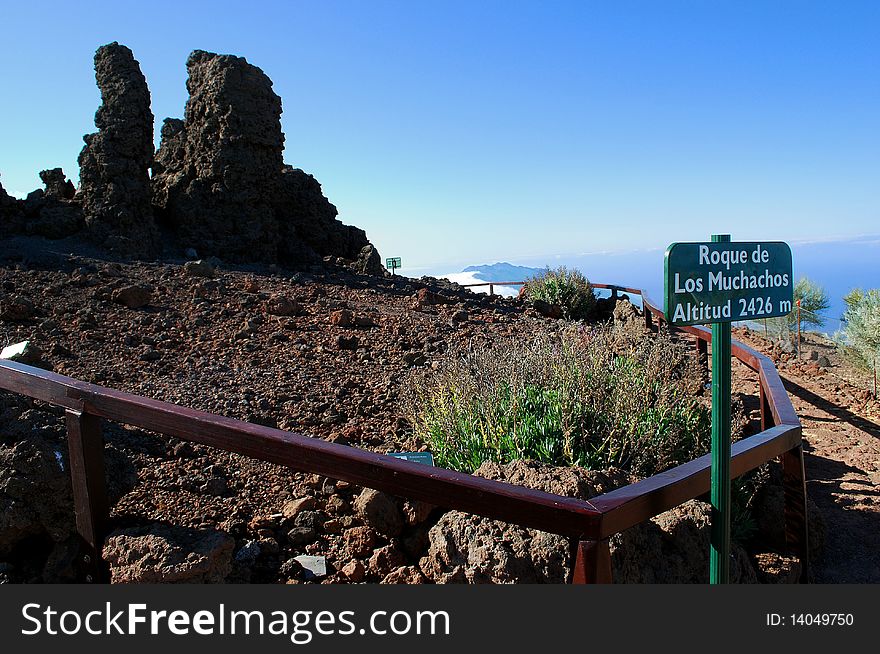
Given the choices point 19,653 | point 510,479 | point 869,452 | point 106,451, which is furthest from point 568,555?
point 869,452

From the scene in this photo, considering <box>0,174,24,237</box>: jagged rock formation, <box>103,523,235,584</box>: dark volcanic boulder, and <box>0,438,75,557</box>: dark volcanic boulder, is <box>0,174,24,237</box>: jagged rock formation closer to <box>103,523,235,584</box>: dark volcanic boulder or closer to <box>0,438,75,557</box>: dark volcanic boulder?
<box>0,438,75,557</box>: dark volcanic boulder

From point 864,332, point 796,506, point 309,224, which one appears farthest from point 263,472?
point 309,224

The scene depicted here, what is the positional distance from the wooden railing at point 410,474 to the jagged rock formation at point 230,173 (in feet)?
33.8

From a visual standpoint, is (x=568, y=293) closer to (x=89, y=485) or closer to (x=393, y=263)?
A: (x=393, y=263)

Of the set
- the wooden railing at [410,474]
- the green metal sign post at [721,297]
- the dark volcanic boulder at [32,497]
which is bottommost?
the dark volcanic boulder at [32,497]

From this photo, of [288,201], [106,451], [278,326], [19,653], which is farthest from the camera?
[288,201]

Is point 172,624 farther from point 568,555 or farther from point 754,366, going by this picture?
point 754,366

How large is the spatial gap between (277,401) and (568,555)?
10.6ft

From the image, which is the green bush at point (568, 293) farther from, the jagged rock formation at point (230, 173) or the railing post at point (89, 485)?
the railing post at point (89, 485)

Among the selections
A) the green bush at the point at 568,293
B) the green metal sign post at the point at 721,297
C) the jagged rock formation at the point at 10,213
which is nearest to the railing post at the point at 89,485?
the green metal sign post at the point at 721,297

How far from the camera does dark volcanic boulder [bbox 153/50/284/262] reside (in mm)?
12922

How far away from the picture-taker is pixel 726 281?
207 centimetres

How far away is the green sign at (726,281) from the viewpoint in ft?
6.42

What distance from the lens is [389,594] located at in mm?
2129
